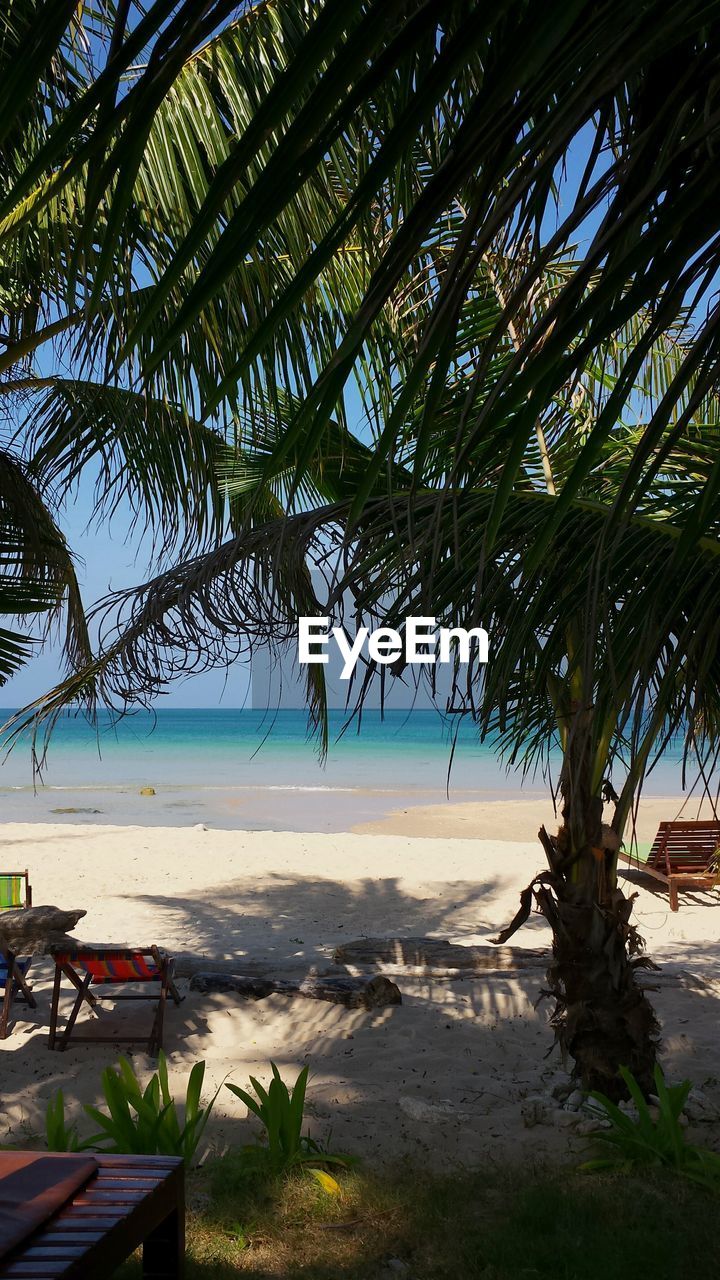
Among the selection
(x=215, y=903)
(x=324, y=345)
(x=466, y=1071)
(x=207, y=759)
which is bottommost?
(x=207, y=759)

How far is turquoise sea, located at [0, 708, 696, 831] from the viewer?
2373 centimetres

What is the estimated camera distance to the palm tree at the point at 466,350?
1.94 feet

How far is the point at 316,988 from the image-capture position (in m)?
6.49

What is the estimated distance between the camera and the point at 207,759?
1629 inches

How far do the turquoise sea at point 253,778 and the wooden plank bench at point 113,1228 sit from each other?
9495mm

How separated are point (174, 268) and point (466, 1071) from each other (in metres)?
5.55

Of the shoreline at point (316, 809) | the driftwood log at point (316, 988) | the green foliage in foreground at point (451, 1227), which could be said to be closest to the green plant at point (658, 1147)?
the green foliage in foreground at point (451, 1227)

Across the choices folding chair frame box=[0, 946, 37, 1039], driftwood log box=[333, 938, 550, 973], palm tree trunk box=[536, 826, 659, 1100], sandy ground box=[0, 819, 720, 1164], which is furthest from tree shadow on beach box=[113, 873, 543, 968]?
palm tree trunk box=[536, 826, 659, 1100]

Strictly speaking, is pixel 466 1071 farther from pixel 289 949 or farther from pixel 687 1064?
pixel 289 949

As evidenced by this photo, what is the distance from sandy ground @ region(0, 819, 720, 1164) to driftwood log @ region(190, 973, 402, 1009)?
9 centimetres

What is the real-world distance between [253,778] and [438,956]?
26.7m

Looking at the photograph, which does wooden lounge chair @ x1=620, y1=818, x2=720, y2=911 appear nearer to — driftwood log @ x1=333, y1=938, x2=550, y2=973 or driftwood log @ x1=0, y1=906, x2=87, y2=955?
driftwood log @ x1=333, y1=938, x2=550, y2=973

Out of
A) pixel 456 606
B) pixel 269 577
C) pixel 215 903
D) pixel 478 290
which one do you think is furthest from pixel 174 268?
pixel 215 903

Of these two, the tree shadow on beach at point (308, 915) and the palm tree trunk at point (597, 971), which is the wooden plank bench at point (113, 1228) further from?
the tree shadow on beach at point (308, 915)
